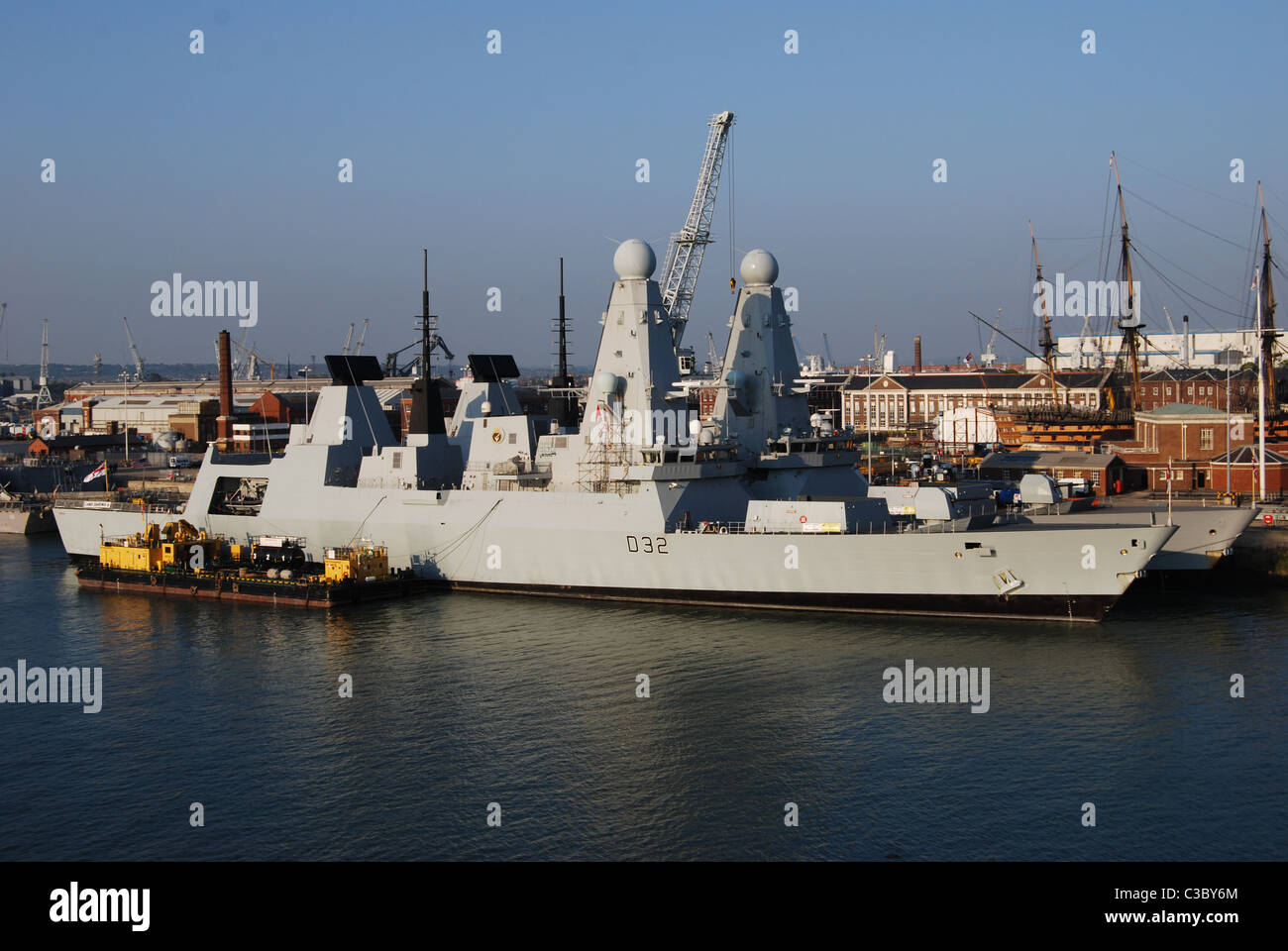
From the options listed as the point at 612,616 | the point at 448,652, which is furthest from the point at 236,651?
the point at 612,616

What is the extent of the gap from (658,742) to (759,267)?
63.8 ft

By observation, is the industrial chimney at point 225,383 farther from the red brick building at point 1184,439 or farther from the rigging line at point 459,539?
the red brick building at point 1184,439

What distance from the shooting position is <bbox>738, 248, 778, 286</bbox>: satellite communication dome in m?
36.6

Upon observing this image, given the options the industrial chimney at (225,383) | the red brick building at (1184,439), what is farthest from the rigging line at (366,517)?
the industrial chimney at (225,383)

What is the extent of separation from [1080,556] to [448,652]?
14.8m

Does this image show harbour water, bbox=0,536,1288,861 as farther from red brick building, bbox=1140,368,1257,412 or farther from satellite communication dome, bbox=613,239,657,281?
red brick building, bbox=1140,368,1257,412

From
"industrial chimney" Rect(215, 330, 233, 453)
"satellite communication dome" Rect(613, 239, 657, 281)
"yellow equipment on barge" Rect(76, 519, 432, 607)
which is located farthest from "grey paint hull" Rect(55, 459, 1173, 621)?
"industrial chimney" Rect(215, 330, 233, 453)

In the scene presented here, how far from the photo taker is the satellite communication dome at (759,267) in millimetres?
36562

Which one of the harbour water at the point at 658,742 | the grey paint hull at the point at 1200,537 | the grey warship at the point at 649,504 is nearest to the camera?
the harbour water at the point at 658,742

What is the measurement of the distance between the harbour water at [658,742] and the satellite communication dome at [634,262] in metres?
10.3

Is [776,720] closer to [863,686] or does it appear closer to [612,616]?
[863,686]

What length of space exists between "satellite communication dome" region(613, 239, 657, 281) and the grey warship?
0.06 metres

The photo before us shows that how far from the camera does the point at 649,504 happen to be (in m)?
31.6

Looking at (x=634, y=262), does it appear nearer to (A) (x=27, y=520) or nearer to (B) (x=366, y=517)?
(B) (x=366, y=517)
